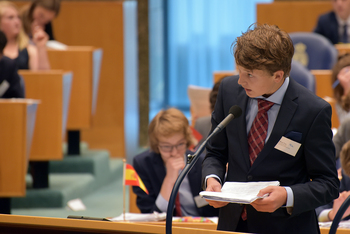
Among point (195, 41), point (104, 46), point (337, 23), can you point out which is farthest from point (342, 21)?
point (195, 41)

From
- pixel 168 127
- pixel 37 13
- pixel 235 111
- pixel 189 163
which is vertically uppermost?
pixel 37 13

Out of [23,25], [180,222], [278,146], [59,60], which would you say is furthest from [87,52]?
[278,146]

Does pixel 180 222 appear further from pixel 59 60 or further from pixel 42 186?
pixel 59 60

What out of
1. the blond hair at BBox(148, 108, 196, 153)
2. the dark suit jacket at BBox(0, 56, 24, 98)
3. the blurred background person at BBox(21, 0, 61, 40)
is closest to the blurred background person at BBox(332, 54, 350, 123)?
the blond hair at BBox(148, 108, 196, 153)

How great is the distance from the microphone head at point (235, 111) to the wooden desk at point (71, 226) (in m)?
0.36

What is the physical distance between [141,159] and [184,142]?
0.87 ft

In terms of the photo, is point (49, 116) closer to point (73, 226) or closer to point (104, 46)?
point (104, 46)

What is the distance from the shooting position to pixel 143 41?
7.41 meters

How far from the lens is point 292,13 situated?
21.1 ft

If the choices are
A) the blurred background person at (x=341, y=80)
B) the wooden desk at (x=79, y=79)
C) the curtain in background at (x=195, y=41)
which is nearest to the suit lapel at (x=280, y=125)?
the blurred background person at (x=341, y=80)

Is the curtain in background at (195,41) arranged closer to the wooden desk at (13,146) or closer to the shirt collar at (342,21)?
the shirt collar at (342,21)

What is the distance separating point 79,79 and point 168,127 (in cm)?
262

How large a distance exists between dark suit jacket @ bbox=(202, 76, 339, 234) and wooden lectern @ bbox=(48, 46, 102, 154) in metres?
3.61

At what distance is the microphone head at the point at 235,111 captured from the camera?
1.54 metres
